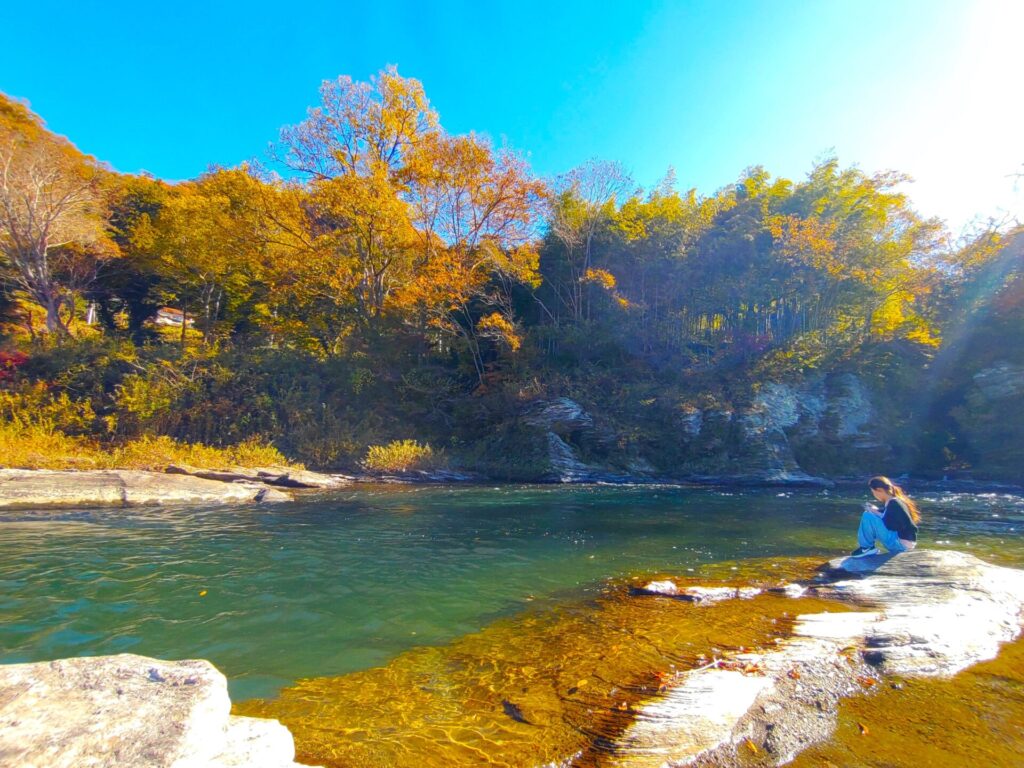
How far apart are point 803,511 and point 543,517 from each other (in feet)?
23.8

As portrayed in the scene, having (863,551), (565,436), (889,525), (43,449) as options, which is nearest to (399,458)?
(565,436)

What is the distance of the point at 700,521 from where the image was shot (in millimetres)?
Result: 11594

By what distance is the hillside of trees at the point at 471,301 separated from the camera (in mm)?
20984

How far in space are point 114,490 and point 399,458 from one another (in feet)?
29.4

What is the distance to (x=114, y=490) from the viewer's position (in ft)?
40.9

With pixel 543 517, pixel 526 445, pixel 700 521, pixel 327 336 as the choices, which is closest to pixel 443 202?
pixel 327 336

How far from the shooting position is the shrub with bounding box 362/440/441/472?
62.8ft

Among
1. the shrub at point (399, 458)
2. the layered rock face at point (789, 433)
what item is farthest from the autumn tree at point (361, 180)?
the layered rock face at point (789, 433)

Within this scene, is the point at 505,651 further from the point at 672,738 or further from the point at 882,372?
the point at 882,372

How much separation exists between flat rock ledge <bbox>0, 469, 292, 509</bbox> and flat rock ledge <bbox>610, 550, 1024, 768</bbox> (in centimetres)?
1217

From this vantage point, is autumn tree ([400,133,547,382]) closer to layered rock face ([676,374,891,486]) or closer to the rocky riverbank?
layered rock face ([676,374,891,486])

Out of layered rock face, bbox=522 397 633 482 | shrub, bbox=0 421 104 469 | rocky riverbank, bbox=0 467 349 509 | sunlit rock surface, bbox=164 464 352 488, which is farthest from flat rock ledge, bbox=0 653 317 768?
layered rock face, bbox=522 397 633 482

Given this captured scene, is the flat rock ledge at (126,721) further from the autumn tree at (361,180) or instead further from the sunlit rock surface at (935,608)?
the autumn tree at (361,180)

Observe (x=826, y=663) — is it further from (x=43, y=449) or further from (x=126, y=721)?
(x=43, y=449)
